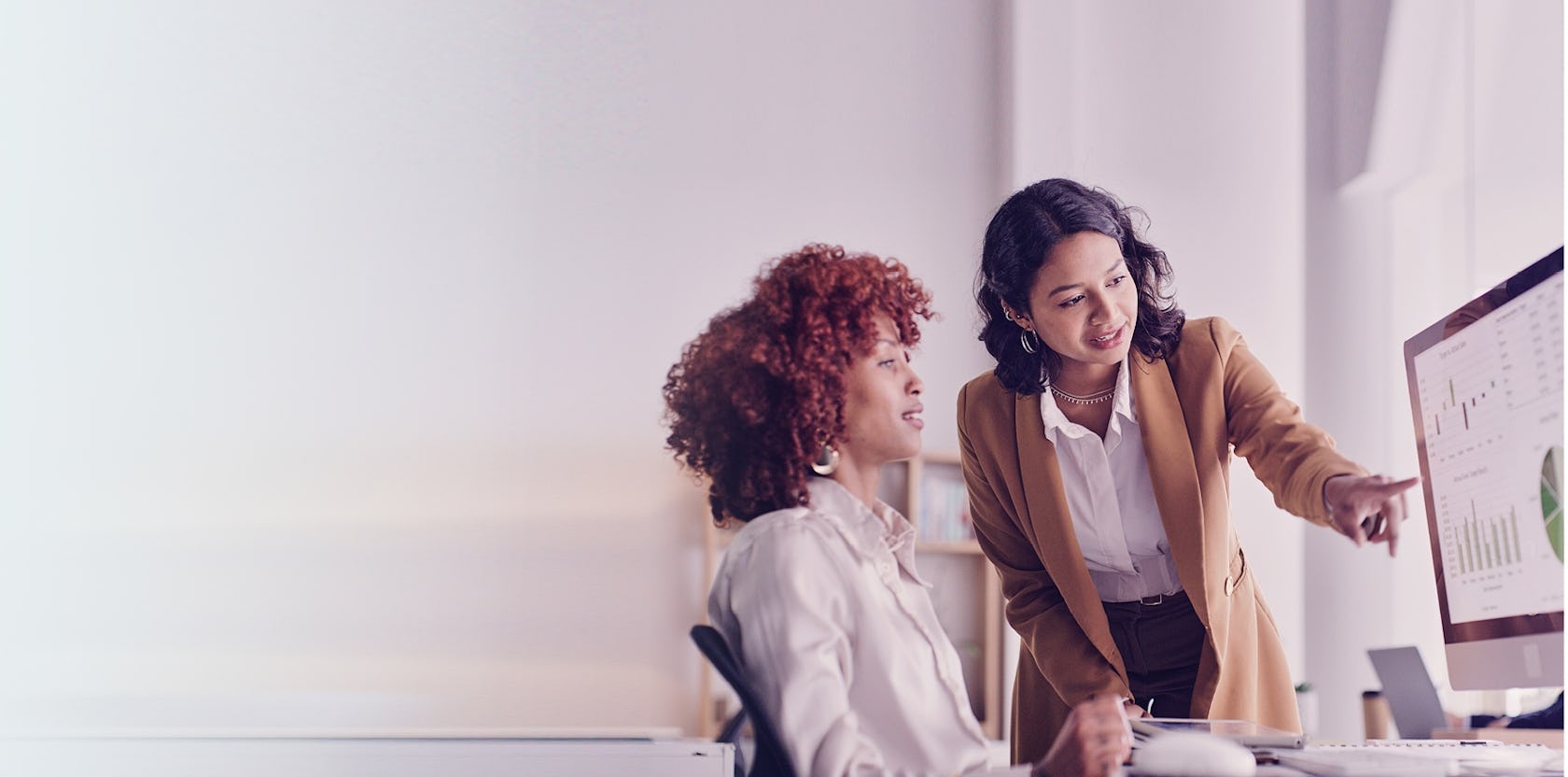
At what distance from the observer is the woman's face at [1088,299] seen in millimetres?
1766

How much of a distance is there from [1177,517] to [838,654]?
719mm

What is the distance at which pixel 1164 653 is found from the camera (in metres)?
1.83

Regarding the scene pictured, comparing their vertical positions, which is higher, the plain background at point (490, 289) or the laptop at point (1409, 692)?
the plain background at point (490, 289)

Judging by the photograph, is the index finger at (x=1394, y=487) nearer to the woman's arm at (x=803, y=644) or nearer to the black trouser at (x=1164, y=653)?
the black trouser at (x=1164, y=653)

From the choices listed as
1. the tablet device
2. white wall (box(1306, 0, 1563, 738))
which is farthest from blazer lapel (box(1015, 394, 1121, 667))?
white wall (box(1306, 0, 1563, 738))

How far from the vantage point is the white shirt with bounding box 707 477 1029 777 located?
1185 mm

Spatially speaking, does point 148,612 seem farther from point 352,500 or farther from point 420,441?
point 420,441

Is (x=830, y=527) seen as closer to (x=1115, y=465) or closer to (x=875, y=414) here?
(x=875, y=414)

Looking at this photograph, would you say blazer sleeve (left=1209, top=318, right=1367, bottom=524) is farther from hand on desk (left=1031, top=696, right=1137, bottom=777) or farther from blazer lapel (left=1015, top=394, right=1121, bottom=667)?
hand on desk (left=1031, top=696, right=1137, bottom=777)

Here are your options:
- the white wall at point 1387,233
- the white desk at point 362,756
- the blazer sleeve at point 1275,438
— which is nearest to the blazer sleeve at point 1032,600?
the blazer sleeve at point 1275,438

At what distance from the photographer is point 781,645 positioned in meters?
1.21

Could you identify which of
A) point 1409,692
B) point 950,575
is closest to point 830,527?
point 1409,692

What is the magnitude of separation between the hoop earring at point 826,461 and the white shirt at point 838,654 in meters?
0.08

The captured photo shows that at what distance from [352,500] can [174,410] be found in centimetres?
68
